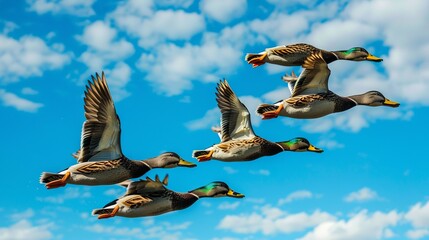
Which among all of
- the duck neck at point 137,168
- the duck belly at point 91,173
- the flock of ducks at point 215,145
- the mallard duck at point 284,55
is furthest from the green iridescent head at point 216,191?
the mallard duck at point 284,55

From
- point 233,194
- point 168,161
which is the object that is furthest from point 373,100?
point 168,161

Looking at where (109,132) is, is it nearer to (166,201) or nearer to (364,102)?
(166,201)

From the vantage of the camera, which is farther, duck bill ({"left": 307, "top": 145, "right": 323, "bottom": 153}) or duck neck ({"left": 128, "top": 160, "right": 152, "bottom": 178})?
duck bill ({"left": 307, "top": 145, "right": 323, "bottom": 153})

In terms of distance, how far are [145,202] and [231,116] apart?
3625 millimetres

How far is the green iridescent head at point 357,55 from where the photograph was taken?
83.6 ft

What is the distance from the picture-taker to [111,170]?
20.7m

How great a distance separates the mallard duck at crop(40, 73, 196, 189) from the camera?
67.7ft

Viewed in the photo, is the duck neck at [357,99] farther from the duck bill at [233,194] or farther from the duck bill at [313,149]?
the duck bill at [233,194]

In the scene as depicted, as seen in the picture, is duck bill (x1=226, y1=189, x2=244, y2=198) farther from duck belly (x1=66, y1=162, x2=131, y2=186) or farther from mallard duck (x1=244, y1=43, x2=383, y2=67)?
duck belly (x1=66, y1=162, x2=131, y2=186)

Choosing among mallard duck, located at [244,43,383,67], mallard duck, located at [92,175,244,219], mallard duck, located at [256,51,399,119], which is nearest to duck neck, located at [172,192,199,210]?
mallard duck, located at [92,175,244,219]

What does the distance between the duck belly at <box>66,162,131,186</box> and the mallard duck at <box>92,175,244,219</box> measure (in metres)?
0.67

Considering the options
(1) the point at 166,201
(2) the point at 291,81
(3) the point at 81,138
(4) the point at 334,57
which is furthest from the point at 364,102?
(3) the point at 81,138

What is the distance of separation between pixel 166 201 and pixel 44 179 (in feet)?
9.97

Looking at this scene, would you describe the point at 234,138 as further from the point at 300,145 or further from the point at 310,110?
the point at 300,145
